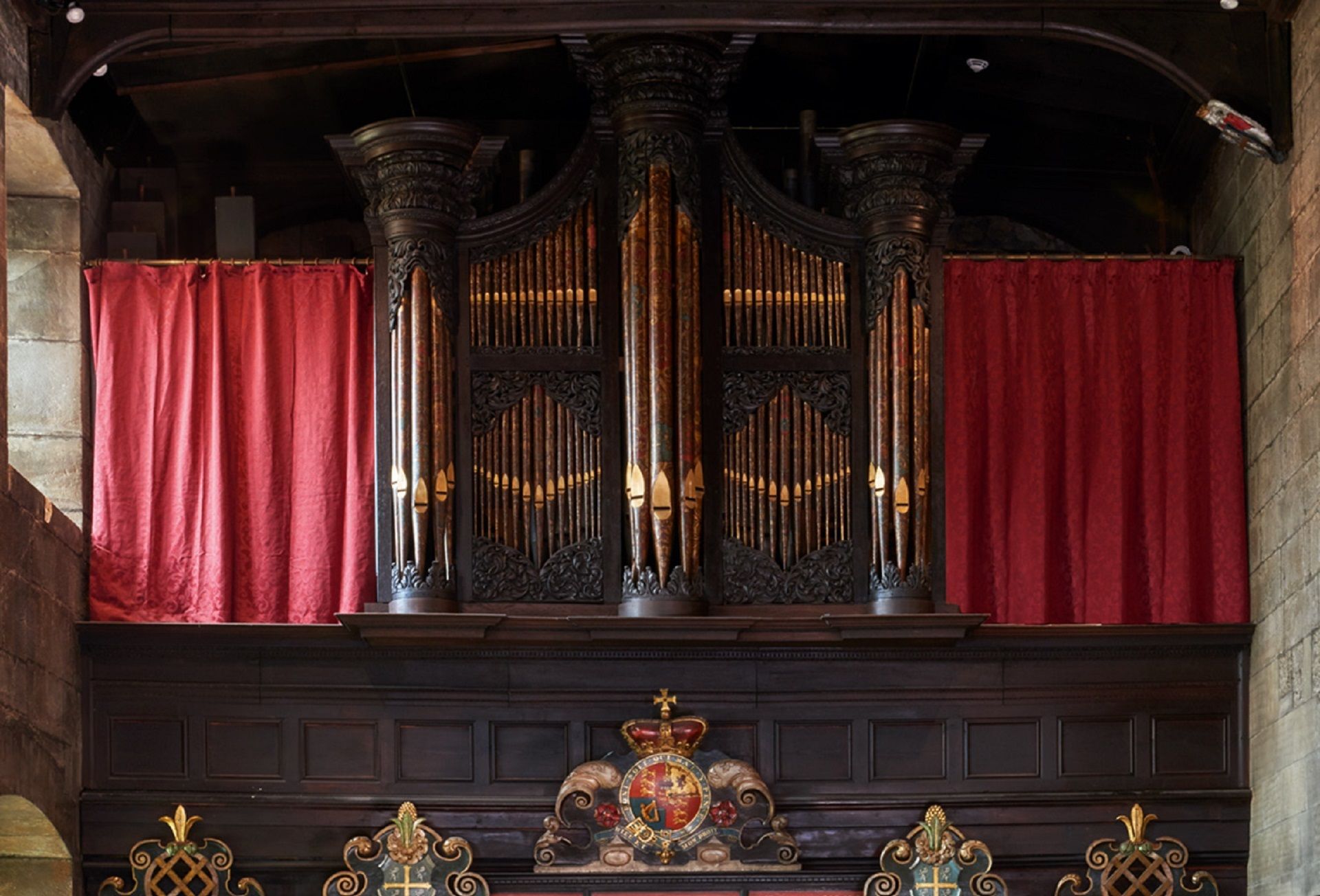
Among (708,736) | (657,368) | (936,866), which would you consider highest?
(657,368)

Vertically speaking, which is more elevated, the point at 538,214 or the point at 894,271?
the point at 538,214

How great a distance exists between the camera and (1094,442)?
15852 mm

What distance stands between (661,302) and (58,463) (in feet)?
12.2

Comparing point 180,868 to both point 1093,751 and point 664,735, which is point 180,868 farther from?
point 1093,751

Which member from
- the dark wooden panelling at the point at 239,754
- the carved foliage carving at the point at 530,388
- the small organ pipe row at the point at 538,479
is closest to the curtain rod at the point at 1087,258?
the carved foliage carving at the point at 530,388

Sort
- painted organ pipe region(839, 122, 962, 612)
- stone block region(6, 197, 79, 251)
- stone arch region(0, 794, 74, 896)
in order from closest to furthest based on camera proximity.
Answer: stone arch region(0, 794, 74, 896)
painted organ pipe region(839, 122, 962, 612)
stone block region(6, 197, 79, 251)

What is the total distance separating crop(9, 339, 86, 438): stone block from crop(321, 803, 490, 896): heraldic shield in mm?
3002

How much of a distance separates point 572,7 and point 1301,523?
5.06 metres

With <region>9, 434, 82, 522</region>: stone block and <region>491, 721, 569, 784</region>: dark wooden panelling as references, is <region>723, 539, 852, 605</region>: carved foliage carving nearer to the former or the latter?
<region>491, 721, 569, 784</region>: dark wooden panelling

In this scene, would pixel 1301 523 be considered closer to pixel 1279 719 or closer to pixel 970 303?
pixel 1279 719

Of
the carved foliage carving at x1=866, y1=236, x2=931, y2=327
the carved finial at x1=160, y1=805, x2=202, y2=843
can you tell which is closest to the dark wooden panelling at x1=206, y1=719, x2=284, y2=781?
the carved finial at x1=160, y1=805, x2=202, y2=843

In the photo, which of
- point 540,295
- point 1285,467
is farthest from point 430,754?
point 1285,467

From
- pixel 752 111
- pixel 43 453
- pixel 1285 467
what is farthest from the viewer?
pixel 752 111

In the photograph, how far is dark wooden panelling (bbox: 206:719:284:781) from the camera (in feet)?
49.9
